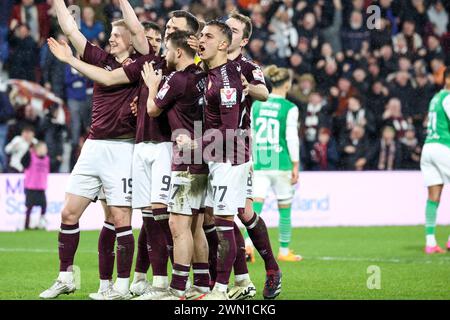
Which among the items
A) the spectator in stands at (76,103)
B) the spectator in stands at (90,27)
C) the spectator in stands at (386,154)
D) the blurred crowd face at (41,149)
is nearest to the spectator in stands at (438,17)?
the spectator in stands at (386,154)

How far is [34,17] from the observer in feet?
58.2

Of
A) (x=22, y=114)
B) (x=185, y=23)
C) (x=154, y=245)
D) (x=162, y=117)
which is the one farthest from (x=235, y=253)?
(x=22, y=114)

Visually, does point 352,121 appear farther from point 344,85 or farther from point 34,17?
point 34,17

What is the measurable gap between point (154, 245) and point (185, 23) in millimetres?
1934

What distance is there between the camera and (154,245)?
8148 millimetres

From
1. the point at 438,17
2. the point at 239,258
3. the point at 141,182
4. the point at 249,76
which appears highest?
the point at 438,17

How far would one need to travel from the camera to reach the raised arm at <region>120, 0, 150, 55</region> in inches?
314

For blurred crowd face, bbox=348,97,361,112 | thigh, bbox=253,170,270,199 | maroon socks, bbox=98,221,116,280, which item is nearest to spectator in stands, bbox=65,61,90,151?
blurred crowd face, bbox=348,97,361,112

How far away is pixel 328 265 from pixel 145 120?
3963 mm

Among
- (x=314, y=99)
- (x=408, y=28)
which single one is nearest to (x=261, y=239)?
(x=314, y=99)

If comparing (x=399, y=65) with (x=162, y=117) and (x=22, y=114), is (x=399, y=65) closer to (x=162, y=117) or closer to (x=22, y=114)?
(x=22, y=114)

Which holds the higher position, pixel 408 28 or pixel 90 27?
pixel 408 28

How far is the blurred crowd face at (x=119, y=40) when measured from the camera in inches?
325

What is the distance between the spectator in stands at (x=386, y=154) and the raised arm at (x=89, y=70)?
11189mm
